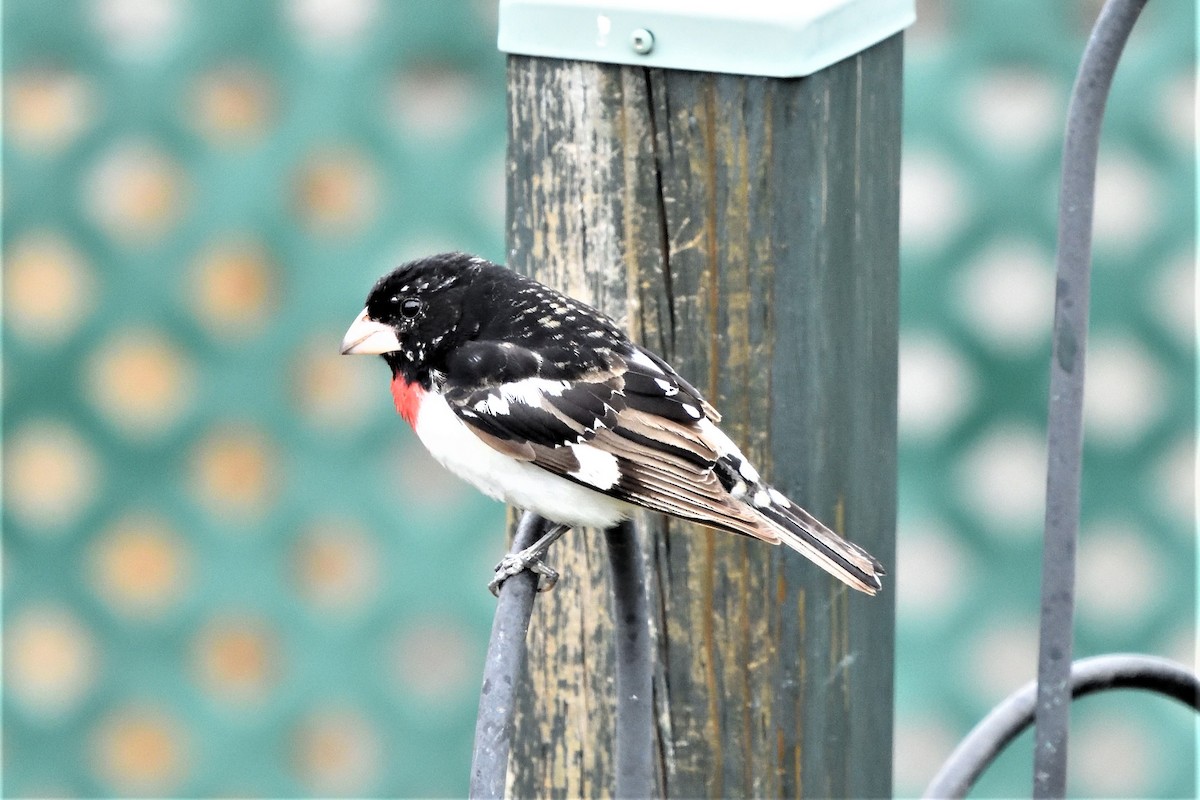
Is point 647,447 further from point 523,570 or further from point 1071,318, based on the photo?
point 1071,318

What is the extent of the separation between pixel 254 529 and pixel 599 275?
79.5 inches

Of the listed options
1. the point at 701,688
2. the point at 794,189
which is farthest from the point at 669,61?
the point at 701,688

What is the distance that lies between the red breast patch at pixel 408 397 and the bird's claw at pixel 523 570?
0.87ft

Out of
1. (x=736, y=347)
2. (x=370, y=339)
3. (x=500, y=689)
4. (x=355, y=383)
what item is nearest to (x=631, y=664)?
(x=500, y=689)

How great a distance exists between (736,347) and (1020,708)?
1.89ft

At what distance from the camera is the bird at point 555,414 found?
2402mm

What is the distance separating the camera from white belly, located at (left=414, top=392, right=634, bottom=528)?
2.45m

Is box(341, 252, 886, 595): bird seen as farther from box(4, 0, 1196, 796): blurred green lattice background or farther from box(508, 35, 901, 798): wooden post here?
box(4, 0, 1196, 796): blurred green lattice background

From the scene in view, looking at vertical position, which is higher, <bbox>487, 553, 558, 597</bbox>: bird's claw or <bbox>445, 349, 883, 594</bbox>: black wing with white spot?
<bbox>445, 349, 883, 594</bbox>: black wing with white spot

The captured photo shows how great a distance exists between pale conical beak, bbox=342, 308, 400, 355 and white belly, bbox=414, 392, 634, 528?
0.08 m

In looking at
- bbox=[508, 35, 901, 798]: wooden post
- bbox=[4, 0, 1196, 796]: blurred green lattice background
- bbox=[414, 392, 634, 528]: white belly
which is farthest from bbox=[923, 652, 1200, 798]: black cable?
bbox=[4, 0, 1196, 796]: blurred green lattice background

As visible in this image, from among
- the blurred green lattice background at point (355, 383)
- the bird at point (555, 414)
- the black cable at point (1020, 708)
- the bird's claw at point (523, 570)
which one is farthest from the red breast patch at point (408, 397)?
the blurred green lattice background at point (355, 383)

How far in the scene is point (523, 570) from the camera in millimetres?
2287

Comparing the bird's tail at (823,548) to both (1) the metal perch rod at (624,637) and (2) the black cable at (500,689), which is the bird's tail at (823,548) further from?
(2) the black cable at (500,689)
